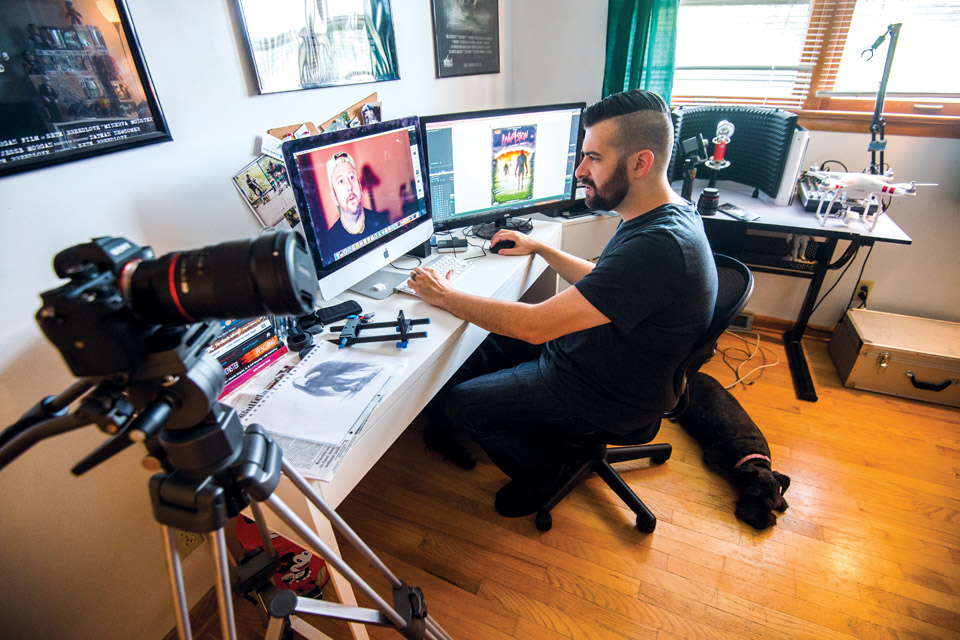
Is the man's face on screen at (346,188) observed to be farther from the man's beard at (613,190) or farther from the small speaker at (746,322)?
the small speaker at (746,322)

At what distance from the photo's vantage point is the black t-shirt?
1068mm

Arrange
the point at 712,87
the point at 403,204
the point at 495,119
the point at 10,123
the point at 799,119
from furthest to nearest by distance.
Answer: the point at 712,87 < the point at 799,119 < the point at 495,119 < the point at 403,204 < the point at 10,123

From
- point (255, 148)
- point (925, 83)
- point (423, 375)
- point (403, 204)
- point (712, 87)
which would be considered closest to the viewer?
point (423, 375)

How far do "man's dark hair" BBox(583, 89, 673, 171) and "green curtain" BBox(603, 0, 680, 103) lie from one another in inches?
43.9

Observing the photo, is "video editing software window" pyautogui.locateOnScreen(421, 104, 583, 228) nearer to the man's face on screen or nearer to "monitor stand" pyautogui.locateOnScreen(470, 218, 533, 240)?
"monitor stand" pyautogui.locateOnScreen(470, 218, 533, 240)

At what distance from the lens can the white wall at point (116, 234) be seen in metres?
0.90

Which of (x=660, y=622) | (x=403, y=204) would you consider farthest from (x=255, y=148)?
(x=660, y=622)

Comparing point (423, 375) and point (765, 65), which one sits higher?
point (765, 65)

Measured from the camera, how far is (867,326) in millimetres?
2049

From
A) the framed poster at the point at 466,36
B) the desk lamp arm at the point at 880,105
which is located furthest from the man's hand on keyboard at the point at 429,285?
the desk lamp arm at the point at 880,105

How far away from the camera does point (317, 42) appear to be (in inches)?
55.9

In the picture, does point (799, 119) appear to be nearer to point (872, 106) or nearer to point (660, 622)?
point (872, 106)

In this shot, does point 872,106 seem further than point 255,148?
Yes

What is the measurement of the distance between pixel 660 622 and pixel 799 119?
7.37ft
